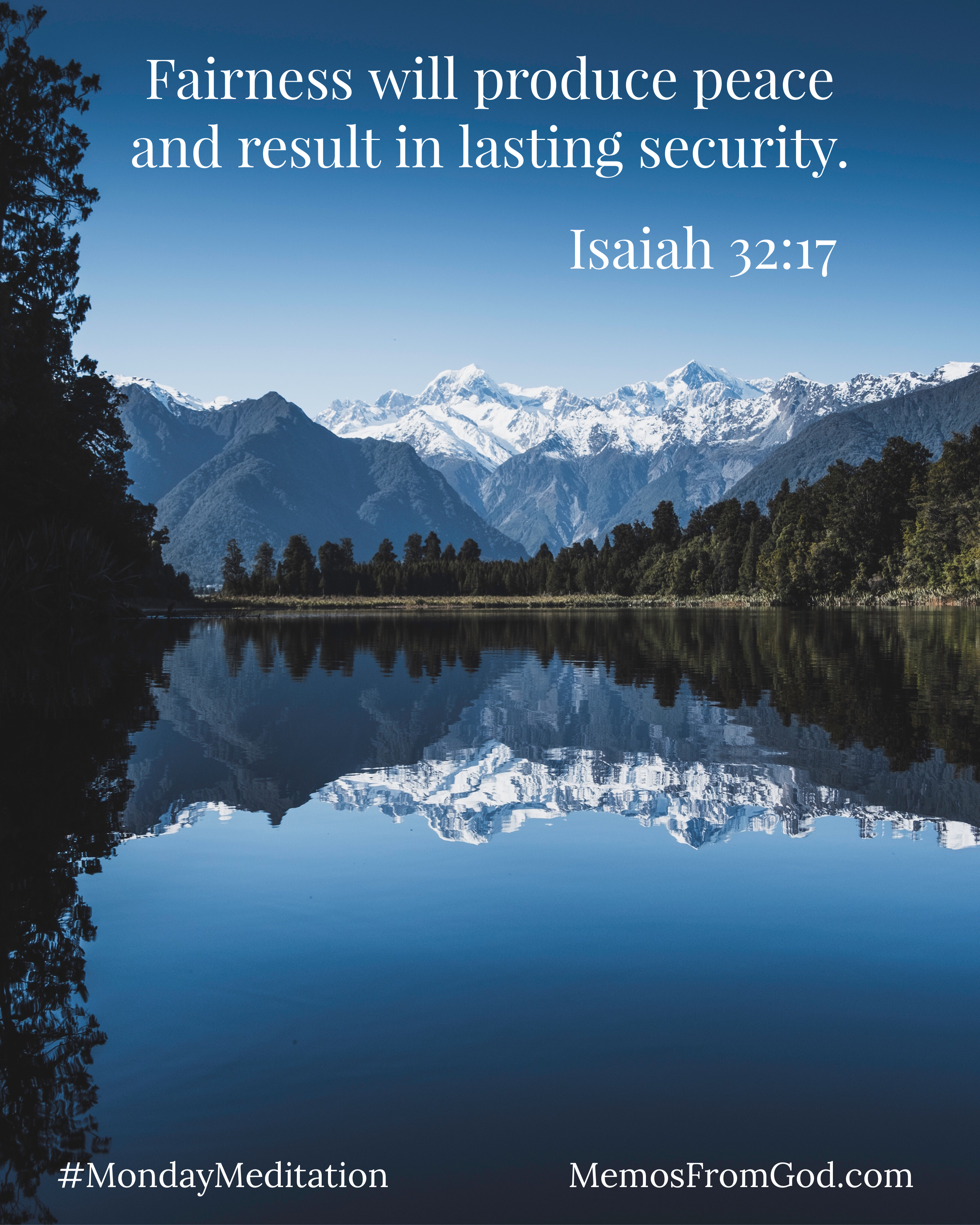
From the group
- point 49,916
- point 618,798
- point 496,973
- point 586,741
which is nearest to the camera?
point 496,973

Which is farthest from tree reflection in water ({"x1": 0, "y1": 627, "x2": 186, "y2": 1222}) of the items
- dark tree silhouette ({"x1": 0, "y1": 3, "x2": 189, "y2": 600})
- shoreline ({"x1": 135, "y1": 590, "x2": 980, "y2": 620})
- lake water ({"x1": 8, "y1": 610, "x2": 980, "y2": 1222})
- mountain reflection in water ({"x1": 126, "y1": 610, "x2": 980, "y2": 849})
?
shoreline ({"x1": 135, "y1": 590, "x2": 980, "y2": 620})

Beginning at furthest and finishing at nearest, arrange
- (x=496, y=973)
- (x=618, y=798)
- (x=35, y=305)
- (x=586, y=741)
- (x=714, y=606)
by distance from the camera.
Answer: (x=714, y=606), (x=35, y=305), (x=586, y=741), (x=618, y=798), (x=496, y=973)

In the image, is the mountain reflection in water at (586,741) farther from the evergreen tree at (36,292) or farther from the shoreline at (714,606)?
the shoreline at (714,606)

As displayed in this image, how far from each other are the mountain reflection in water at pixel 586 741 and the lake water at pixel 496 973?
0.57ft

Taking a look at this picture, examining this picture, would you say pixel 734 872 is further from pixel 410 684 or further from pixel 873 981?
pixel 410 684

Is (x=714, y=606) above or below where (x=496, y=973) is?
above

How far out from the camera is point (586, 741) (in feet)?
78.6

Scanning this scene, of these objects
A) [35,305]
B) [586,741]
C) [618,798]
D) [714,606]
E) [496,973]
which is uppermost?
Answer: [35,305]

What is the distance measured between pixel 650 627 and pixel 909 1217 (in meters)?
88.4

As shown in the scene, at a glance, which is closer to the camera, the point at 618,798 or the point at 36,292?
the point at 618,798

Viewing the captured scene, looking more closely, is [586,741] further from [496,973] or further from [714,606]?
[714,606]

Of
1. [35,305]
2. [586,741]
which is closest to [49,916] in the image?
[586,741]

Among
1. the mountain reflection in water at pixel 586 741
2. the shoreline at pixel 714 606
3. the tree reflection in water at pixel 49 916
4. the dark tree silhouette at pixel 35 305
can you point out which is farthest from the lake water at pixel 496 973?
the shoreline at pixel 714 606

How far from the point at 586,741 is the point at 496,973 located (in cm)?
1493
